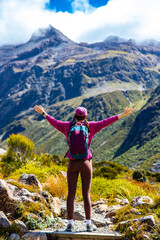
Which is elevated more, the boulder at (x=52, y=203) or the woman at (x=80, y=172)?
the woman at (x=80, y=172)

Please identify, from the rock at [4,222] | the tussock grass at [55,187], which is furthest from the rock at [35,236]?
the tussock grass at [55,187]

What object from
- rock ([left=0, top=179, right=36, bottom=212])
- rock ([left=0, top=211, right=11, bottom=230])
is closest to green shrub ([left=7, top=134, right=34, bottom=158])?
rock ([left=0, top=179, right=36, bottom=212])

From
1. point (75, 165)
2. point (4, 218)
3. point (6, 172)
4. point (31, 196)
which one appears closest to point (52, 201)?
point (31, 196)

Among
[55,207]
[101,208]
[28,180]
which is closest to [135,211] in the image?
[101,208]

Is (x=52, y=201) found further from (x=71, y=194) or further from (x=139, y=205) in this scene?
(x=139, y=205)

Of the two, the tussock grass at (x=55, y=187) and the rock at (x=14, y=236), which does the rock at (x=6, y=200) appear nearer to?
the rock at (x=14, y=236)

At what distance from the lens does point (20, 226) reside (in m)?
5.21

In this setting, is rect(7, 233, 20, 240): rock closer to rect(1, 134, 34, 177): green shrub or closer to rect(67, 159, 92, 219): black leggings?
rect(67, 159, 92, 219): black leggings

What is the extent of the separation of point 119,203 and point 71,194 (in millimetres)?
3095

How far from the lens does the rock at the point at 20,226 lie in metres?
5.15

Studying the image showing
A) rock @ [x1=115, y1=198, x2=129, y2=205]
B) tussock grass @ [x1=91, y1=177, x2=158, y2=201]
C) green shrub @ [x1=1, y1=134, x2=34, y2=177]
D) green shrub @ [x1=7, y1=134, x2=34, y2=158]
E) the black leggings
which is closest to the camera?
the black leggings

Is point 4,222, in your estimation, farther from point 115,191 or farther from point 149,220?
point 115,191

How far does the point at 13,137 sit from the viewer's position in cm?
1155

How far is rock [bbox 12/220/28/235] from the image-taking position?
5152 millimetres
